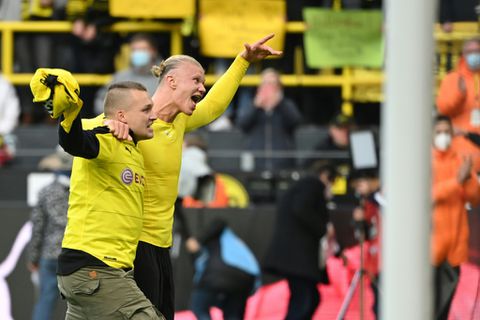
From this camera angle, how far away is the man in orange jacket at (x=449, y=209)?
41.2 ft

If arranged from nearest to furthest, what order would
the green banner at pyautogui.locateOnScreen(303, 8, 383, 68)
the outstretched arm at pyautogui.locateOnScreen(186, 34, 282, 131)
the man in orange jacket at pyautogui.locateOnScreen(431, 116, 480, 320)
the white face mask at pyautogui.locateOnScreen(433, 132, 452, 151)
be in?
the outstretched arm at pyautogui.locateOnScreen(186, 34, 282, 131) < the man in orange jacket at pyautogui.locateOnScreen(431, 116, 480, 320) < the white face mask at pyautogui.locateOnScreen(433, 132, 452, 151) < the green banner at pyautogui.locateOnScreen(303, 8, 383, 68)

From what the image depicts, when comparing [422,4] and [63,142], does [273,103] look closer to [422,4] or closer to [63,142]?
[63,142]

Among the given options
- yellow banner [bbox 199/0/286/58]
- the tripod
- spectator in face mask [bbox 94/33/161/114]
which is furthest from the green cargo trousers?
yellow banner [bbox 199/0/286/58]

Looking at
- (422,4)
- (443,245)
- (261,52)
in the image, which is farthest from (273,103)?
(422,4)

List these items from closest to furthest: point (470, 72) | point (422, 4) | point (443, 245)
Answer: point (422, 4) → point (443, 245) → point (470, 72)

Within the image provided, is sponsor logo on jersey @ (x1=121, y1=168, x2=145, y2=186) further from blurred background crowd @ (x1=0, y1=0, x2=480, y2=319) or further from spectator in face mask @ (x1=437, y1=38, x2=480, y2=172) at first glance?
spectator in face mask @ (x1=437, y1=38, x2=480, y2=172)

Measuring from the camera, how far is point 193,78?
353 inches

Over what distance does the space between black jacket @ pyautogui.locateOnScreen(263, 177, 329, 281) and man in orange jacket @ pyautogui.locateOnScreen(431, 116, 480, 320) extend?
1.36m

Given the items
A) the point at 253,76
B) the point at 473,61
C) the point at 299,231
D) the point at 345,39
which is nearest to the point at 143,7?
the point at 253,76

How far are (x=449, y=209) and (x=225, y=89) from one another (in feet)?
12.3

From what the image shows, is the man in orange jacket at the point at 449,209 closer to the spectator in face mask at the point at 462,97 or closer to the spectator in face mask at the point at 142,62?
the spectator in face mask at the point at 462,97

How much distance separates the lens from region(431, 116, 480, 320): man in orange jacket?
12.6 meters

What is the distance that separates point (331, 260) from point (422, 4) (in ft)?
28.3

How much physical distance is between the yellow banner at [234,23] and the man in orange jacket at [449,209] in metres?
4.25
